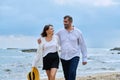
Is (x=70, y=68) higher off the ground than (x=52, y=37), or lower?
lower

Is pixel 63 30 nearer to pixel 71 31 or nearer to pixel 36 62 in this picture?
pixel 71 31

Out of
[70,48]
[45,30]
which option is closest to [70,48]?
[70,48]

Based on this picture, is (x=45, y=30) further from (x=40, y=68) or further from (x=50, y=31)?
(x=40, y=68)

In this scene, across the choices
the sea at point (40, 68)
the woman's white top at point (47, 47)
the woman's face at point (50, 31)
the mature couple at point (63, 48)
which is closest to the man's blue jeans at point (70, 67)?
the mature couple at point (63, 48)

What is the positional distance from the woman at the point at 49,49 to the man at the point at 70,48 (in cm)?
15

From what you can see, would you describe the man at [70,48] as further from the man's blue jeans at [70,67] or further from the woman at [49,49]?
the woman at [49,49]

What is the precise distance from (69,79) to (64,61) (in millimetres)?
455

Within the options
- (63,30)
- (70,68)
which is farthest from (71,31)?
(70,68)

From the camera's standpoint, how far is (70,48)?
10602 mm

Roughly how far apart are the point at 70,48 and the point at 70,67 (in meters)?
0.46

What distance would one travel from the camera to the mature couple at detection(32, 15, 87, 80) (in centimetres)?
1059

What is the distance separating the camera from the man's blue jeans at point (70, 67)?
34.6 ft

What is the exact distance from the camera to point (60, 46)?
423 inches

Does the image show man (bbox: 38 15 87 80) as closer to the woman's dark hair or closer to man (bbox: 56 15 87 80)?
man (bbox: 56 15 87 80)
